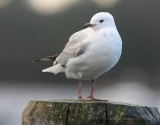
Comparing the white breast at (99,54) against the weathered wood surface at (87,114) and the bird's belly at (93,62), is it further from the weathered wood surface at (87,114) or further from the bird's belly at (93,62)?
the weathered wood surface at (87,114)

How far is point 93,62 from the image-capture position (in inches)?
195

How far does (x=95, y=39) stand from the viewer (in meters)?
4.96

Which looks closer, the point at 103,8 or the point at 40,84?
the point at 40,84

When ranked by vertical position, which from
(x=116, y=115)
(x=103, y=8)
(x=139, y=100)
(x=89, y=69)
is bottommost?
(x=116, y=115)

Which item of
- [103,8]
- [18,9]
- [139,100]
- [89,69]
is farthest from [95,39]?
[18,9]

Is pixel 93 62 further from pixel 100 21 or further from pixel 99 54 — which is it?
pixel 100 21

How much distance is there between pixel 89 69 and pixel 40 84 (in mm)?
15100

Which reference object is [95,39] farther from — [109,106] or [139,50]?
[139,50]

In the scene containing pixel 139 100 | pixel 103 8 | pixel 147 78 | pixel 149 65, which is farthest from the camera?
pixel 103 8

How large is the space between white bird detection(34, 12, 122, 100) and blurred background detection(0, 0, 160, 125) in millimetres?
7004

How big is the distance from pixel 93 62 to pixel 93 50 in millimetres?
80

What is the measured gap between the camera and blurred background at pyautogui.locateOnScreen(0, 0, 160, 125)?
16.7 meters

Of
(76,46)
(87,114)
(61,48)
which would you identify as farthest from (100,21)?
(61,48)

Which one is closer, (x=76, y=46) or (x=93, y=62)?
(x=93, y=62)
